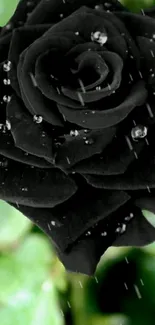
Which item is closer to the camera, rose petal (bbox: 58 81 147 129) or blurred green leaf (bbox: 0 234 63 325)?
rose petal (bbox: 58 81 147 129)

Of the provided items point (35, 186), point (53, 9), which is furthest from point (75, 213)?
point (53, 9)

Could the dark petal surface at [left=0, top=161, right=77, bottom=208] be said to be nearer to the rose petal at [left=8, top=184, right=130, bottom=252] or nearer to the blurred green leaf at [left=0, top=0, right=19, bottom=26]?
the rose petal at [left=8, top=184, right=130, bottom=252]

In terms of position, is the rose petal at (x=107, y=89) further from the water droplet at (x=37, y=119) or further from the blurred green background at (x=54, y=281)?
the blurred green background at (x=54, y=281)

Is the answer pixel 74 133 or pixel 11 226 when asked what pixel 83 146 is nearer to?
pixel 74 133

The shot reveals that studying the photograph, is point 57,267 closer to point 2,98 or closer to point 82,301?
point 82,301

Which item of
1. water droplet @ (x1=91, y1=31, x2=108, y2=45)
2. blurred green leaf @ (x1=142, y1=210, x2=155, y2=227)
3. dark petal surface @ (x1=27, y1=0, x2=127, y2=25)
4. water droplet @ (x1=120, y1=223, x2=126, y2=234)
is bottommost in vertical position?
blurred green leaf @ (x1=142, y1=210, x2=155, y2=227)

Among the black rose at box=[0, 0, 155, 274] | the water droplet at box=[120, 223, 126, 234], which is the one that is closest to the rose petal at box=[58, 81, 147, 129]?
the black rose at box=[0, 0, 155, 274]
